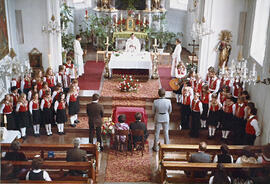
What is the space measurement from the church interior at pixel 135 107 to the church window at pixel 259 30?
1.3 inches

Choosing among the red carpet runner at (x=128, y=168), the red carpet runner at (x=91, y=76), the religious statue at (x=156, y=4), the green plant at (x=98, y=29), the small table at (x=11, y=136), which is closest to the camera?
the red carpet runner at (x=128, y=168)

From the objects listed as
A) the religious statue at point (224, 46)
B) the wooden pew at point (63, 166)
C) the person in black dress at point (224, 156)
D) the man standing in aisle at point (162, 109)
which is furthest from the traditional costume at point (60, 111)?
the religious statue at point (224, 46)

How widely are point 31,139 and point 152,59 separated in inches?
248

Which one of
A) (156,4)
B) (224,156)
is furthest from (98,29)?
(224,156)

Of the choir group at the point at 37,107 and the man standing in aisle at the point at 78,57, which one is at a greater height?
the man standing in aisle at the point at 78,57

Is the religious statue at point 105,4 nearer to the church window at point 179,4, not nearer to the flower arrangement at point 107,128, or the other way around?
the church window at point 179,4

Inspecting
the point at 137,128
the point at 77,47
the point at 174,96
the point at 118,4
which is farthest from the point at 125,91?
the point at 118,4

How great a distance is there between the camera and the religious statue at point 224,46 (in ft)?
41.9

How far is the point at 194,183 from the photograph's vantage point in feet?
24.0

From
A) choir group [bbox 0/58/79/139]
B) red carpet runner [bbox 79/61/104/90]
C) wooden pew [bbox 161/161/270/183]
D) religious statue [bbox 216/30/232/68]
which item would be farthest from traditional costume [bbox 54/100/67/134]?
religious statue [bbox 216/30/232/68]

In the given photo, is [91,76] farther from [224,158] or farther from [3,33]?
[224,158]

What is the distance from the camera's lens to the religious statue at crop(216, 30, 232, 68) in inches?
502

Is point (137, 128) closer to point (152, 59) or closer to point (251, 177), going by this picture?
point (251, 177)

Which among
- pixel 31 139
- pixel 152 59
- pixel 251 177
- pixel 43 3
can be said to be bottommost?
pixel 31 139
